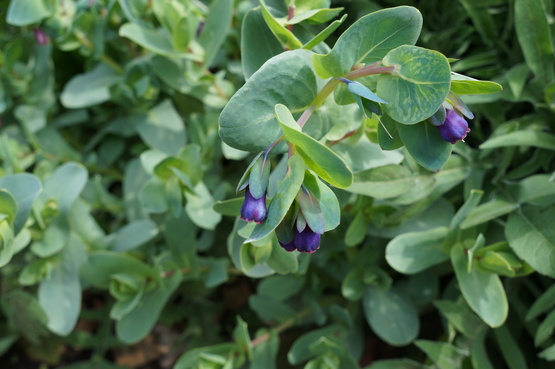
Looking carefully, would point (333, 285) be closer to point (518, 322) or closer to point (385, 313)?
point (385, 313)

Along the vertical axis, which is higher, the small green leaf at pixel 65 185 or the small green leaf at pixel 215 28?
the small green leaf at pixel 215 28

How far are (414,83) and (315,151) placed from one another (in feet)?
0.44

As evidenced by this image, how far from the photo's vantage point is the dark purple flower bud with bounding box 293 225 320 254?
25.8 inches

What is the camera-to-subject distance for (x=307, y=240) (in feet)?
2.16

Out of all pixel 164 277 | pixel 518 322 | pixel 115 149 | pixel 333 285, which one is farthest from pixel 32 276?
pixel 518 322

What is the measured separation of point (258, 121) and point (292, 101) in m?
0.07

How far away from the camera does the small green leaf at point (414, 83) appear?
61 centimetres

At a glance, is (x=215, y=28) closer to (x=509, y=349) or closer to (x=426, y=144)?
(x=426, y=144)


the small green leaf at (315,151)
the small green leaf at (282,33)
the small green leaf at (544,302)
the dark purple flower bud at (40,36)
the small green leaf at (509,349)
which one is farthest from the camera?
the dark purple flower bud at (40,36)

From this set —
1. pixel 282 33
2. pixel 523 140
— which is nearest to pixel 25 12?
pixel 282 33

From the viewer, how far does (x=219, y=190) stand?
3.84ft

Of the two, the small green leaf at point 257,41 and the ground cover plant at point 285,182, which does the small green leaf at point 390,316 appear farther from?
the small green leaf at point 257,41

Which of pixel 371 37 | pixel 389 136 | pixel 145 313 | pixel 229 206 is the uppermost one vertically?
pixel 371 37

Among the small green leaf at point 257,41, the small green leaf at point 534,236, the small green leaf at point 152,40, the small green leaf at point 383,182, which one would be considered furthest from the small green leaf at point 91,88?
the small green leaf at point 534,236
